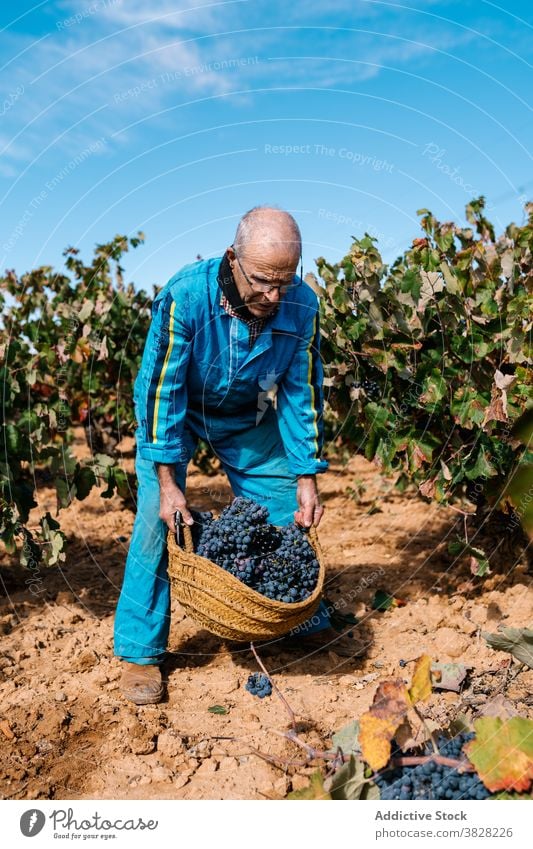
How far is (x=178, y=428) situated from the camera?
3.97 meters

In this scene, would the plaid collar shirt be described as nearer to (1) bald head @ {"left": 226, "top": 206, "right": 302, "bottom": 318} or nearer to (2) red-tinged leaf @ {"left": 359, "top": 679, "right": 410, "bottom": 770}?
(1) bald head @ {"left": 226, "top": 206, "right": 302, "bottom": 318}

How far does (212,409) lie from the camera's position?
4.30 metres

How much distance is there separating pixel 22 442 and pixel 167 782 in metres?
2.68

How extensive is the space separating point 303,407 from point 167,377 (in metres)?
0.83

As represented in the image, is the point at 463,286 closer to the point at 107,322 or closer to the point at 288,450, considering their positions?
the point at 288,450

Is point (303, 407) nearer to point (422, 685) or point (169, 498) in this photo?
point (169, 498)

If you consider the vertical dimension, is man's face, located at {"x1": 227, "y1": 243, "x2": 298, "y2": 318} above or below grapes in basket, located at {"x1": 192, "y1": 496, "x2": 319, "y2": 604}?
above

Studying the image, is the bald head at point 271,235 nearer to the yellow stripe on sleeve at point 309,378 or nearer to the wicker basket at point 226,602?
the yellow stripe on sleeve at point 309,378

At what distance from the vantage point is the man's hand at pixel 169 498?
3.89 m

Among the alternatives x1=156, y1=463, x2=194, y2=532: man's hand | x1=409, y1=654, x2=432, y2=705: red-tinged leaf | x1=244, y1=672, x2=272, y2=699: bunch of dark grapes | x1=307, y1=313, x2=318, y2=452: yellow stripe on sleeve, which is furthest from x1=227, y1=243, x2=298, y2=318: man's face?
x1=244, y1=672, x2=272, y2=699: bunch of dark grapes

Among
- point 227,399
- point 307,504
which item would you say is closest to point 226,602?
point 307,504

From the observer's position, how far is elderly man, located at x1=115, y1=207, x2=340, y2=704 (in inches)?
149

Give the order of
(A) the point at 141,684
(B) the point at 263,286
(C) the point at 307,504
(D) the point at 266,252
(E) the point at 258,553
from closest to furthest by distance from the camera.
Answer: (D) the point at 266,252 → (B) the point at 263,286 → (E) the point at 258,553 → (A) the point at 141,684 → (C) the point at 307,504

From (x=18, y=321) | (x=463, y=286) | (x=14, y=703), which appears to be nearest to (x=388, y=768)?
(x=14, y=703)
